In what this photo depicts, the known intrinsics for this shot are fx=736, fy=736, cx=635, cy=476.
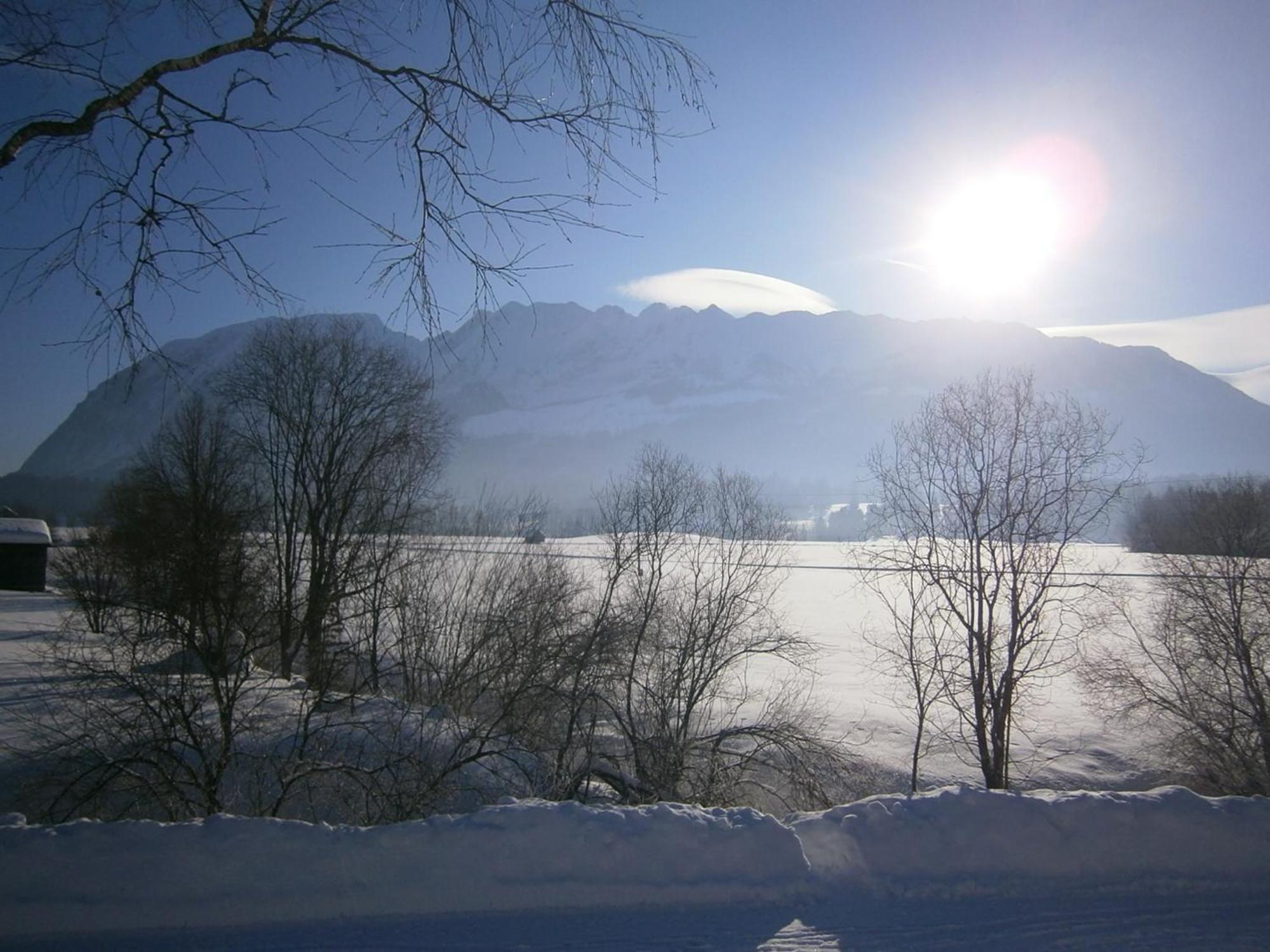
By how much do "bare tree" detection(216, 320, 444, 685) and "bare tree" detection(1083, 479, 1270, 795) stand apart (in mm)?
17191

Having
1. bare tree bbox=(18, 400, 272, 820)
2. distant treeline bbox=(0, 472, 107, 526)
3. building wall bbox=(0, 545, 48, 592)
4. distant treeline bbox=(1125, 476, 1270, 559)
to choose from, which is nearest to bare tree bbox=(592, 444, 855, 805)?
Result: bare tree bbox=(18, 400, 272, 820)

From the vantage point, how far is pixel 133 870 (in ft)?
10.1

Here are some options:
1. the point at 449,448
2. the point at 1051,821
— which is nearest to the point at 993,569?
the point at 1051,821

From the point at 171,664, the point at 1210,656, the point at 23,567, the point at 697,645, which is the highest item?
the point at 1210,656

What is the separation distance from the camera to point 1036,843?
3635 millimetres

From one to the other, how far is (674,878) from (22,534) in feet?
173

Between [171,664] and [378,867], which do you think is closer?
[378,867]

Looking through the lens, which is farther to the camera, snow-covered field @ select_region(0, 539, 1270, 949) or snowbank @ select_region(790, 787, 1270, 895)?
snowbank @ select_region(790, 787, 1270, 895)

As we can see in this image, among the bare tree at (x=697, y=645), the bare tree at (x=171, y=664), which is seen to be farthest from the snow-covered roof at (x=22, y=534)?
the bare tree at (x=697, y=645)

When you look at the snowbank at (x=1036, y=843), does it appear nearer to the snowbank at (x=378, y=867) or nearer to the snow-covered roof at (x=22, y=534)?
the snowbank at (x=378, y=867)

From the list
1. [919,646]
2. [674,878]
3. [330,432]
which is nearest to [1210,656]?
[919,646]

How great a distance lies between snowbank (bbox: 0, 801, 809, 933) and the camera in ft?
9.87

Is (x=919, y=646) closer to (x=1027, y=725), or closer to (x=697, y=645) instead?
(x=697, y=645)

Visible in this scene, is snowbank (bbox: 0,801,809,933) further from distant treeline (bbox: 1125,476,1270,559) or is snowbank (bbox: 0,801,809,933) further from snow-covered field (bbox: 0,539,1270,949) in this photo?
distant treeline (bbox: 1125,476,1270,559)
